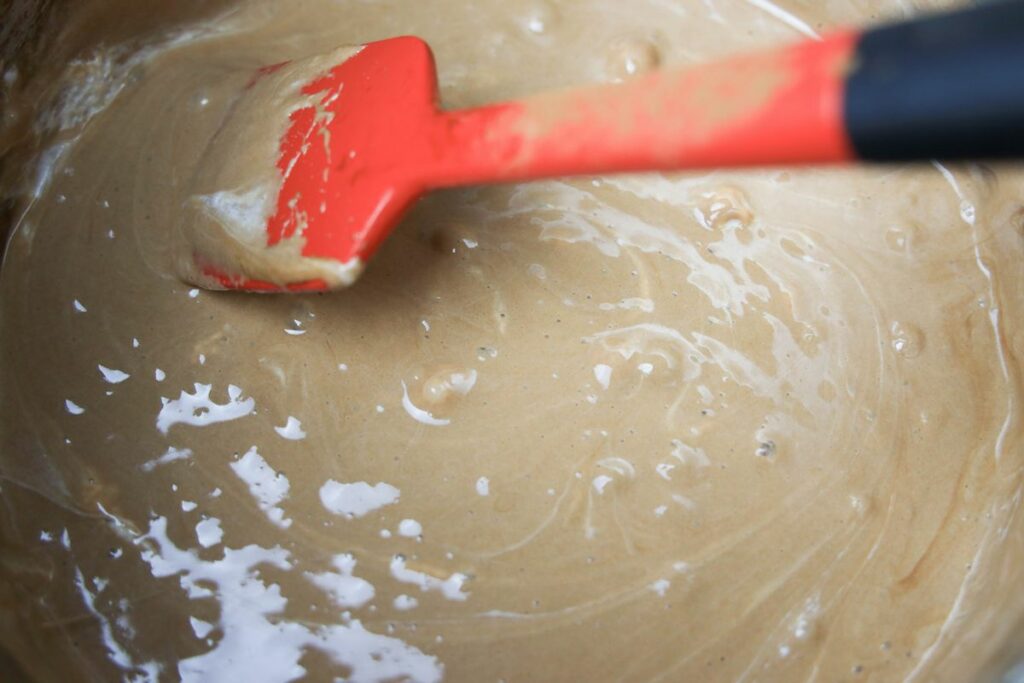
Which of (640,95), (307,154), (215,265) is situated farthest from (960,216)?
(215,265)

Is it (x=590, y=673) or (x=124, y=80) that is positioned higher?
(x=124, y=80)

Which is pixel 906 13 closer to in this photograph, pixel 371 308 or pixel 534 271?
pixel 534 271

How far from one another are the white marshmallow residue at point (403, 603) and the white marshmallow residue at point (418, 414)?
269mm

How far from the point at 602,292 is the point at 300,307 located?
0.50 meters

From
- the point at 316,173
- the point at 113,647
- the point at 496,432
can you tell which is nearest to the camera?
the point at 316,173

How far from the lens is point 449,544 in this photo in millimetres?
1377

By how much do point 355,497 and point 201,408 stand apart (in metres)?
0.28

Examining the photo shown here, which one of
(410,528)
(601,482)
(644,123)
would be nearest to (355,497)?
(410,528)

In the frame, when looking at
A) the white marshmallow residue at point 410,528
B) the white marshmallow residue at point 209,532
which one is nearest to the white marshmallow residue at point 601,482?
the white marshmallow residue at point 410,528

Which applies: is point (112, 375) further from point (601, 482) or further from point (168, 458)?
point (601, 482)

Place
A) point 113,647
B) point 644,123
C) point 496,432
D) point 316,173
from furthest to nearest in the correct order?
point 496,432, point 113,647, point 316,173, point 644,123

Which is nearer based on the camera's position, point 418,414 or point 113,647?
point 113,647

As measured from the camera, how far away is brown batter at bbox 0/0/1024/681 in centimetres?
134

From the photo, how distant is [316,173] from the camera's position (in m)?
1.20
